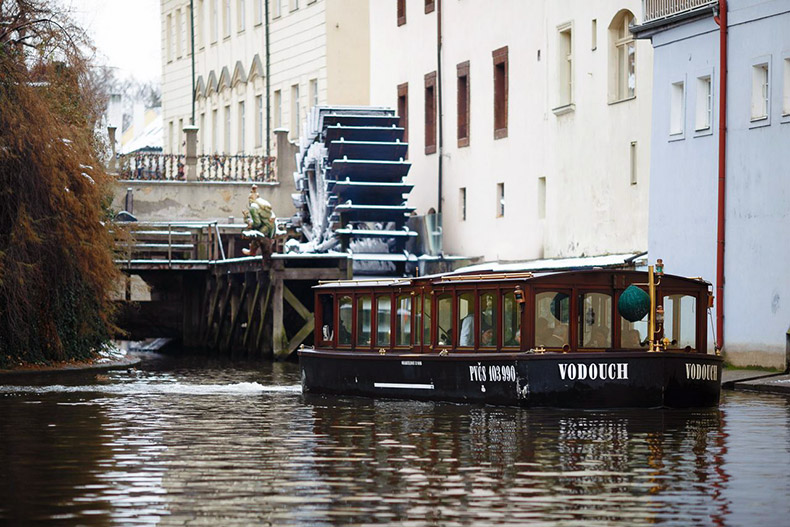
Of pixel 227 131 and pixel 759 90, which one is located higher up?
pixel 227 131

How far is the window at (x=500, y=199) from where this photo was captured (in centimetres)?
4981

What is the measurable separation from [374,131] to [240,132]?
19.2 m

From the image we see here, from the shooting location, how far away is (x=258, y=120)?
230 ft

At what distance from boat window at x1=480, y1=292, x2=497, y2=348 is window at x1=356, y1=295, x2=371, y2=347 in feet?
11.5

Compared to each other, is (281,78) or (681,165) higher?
(281,78)

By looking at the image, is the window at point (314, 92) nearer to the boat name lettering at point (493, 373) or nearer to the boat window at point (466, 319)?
the boat window at point (466, 319)

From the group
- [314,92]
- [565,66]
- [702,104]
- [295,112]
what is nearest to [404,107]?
[314,92]

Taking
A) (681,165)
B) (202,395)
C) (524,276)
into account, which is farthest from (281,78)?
(524,276)

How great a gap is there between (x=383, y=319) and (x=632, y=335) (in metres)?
5.25

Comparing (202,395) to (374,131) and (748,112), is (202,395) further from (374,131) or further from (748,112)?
(374,131)

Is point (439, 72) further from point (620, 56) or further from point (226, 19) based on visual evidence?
point (226, 19)

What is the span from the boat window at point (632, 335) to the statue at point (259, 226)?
24.2 meters

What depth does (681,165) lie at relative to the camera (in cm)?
3728

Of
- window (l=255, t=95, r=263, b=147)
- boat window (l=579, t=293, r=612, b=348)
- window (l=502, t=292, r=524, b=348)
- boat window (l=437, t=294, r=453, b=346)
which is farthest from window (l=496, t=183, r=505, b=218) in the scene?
boat window (l=579, t=293, r=612, b=348)
